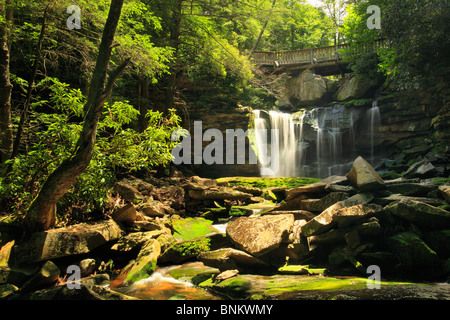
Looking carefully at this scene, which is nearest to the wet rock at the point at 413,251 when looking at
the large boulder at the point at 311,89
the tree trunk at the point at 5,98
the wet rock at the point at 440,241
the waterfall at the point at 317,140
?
the wet rock at the point at 440,241

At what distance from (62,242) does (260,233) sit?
333 centimetres

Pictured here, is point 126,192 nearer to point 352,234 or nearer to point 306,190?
point 306,190

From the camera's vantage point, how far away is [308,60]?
74.8 feet

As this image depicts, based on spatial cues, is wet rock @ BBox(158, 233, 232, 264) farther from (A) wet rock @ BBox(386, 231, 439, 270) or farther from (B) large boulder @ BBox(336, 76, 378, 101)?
(B) large boulder @ BBox(336, 76, 378, 101)

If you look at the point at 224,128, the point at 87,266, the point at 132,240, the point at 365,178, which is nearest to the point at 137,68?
the point at 132,240

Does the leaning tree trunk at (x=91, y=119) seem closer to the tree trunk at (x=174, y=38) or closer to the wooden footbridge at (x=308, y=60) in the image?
the tree trunk at (x=174, y=38)

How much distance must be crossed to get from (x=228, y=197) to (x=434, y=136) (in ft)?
40.1

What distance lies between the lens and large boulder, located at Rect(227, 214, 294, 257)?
453cm

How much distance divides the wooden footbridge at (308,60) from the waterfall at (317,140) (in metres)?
5.91

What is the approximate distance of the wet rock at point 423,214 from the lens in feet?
13.5

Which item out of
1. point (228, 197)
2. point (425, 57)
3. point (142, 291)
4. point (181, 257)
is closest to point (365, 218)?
point (181, 257)

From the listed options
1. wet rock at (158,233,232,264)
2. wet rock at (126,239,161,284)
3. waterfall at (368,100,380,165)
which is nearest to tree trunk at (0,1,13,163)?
wet rock at (126,239,161,284)
